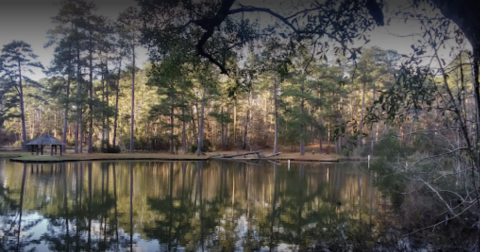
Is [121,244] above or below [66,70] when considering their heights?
below

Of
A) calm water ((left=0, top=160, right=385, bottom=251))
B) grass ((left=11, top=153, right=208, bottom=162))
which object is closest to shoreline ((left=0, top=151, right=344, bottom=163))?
grass ((left=11, top=153, right=208, bottom=162))

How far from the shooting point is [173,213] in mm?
10562

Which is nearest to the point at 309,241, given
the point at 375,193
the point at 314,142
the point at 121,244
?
the point at 121,244

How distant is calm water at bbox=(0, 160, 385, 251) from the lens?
7.75 meters

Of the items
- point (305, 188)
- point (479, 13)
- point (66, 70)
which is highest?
point (66, 70)

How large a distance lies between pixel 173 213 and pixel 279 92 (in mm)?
37805

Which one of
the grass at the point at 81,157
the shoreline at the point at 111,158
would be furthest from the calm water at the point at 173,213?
the shoreline at the point at 111,158

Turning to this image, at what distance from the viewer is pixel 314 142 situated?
54281mm

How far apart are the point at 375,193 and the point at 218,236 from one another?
359 inches

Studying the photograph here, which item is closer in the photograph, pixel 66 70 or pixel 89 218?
pixel 89 218

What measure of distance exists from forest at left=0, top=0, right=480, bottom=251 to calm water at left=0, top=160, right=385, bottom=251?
2138 mm

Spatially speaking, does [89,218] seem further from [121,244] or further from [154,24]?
[154,24]

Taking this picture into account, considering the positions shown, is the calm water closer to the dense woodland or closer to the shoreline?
the dense woodland

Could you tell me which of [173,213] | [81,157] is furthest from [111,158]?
[173,213]
